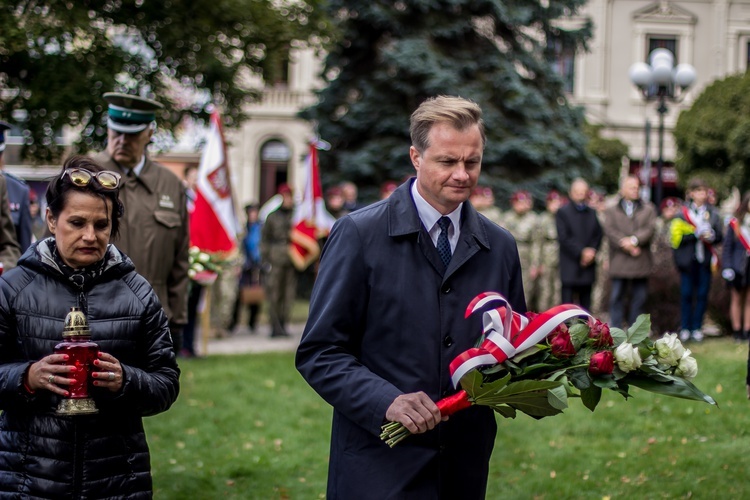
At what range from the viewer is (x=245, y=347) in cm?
1471

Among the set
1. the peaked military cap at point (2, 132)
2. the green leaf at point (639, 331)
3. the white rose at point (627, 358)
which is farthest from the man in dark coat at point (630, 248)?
the white rose at point (627, 358)

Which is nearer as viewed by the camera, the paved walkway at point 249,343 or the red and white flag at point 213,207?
the red and white flag at point 213,207

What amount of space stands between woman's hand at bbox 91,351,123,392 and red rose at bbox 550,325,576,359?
1534 mm

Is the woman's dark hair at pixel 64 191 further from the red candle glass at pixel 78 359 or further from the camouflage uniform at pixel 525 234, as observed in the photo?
the camouflage uniform at pixel 525 234

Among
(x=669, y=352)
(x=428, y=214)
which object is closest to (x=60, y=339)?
(x=428, y=214)

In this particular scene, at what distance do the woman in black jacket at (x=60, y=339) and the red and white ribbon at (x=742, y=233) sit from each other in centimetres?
1074

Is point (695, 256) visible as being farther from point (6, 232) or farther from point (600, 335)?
point (600, 335)

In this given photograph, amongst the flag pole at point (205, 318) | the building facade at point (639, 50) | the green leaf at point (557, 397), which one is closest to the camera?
the green leaf at point (557, 397)

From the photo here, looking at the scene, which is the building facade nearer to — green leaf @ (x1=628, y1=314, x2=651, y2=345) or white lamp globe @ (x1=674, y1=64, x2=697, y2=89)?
white lamp globe @ (x1=674, y1=64, x2=697, y2=89)

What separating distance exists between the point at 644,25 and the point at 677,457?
41.5 metres

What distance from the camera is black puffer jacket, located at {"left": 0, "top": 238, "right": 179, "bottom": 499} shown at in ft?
11.9

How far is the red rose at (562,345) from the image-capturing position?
354 centimetres

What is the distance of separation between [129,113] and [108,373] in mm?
2910

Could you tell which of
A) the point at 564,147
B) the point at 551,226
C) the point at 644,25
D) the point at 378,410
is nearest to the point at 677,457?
the point at 378,410
